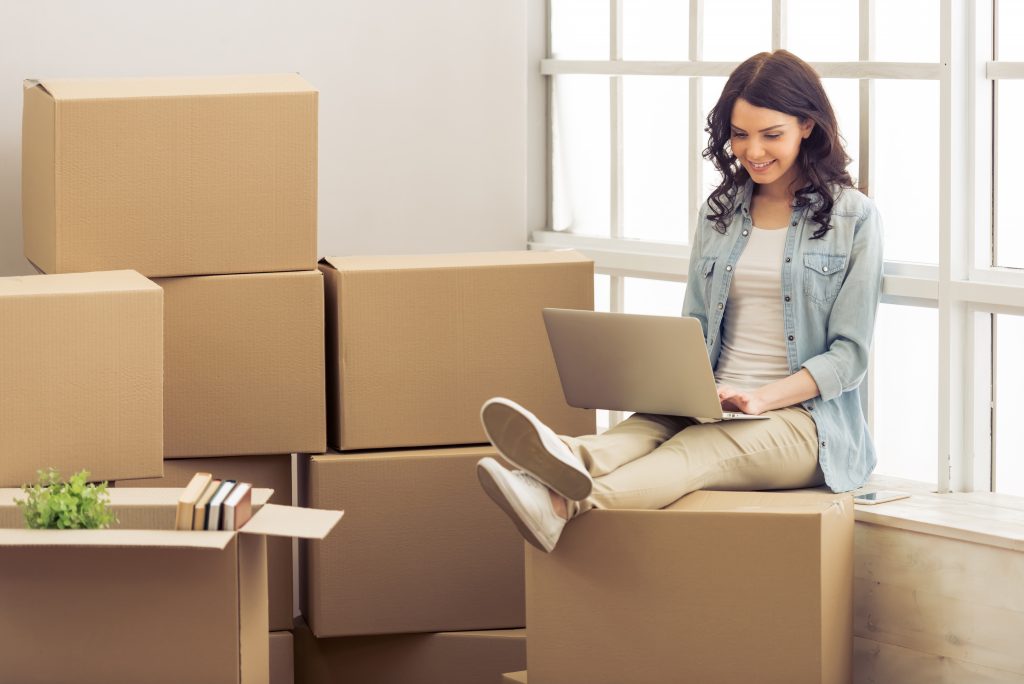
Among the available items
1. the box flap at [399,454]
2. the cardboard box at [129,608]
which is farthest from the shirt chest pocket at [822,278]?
the cardboard box at [129,608]

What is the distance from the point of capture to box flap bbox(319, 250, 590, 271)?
8.41 ft

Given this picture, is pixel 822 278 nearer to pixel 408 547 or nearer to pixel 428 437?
pixel 428 437

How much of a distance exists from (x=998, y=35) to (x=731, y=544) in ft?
3.44

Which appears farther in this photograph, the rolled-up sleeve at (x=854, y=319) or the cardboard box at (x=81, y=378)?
the rolled-up sleeve at (x=854, y=319)

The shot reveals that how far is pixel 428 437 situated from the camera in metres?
2.60

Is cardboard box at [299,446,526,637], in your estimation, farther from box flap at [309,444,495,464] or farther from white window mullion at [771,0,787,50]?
white window mullion at [771,0,787,50]

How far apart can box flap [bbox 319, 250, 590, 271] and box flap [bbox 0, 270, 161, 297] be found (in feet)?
1.38

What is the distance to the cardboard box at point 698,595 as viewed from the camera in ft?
6.88

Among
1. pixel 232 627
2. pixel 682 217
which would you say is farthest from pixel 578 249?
pixel 232 627

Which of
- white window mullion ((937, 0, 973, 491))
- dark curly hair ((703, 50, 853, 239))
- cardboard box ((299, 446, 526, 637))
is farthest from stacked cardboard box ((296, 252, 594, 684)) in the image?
white window mullion ((937, 0, 973, 491))

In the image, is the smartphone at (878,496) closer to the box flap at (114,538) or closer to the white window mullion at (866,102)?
the white window mullion at (866,102)

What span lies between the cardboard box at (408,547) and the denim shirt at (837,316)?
565mm

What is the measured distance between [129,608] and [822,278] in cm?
129

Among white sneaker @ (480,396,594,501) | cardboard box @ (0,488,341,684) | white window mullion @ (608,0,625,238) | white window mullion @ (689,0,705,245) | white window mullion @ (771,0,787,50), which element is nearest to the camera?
cardboard box @ (0,488,341,684)
